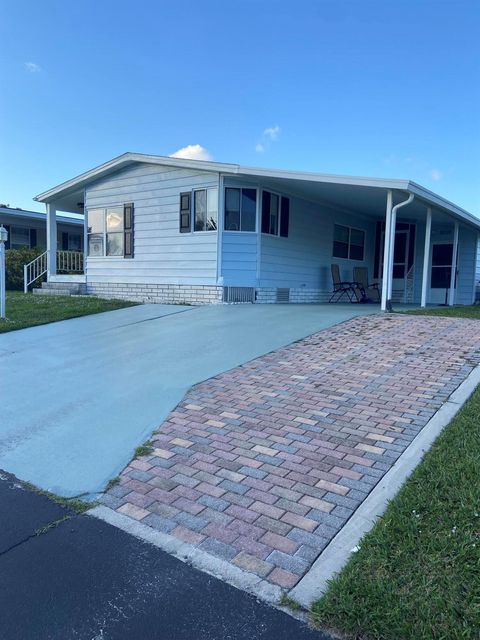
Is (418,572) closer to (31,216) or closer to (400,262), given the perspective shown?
(400,262)

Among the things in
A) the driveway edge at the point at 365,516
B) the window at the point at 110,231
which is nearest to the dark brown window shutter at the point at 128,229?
the window at the point at 110,231

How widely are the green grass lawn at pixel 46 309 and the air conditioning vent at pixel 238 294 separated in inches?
100.0

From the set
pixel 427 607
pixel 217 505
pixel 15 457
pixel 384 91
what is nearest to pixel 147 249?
pixel 384 91

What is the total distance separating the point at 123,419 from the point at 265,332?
4.06 m

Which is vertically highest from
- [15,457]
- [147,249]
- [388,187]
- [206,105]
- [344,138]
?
[206,105]

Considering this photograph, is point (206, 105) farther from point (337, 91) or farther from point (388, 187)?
point (388, 187)

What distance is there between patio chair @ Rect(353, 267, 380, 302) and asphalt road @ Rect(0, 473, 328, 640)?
14.0 m

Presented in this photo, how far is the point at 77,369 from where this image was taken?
6168mm

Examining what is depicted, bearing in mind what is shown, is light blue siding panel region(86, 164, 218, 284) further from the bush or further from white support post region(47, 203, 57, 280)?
the bush

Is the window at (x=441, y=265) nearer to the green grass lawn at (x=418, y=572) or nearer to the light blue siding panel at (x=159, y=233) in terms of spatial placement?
the light blue siding panel at (x=159, y=233)

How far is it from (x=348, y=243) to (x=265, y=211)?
4.63 meters

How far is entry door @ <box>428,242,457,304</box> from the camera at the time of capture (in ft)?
53.6

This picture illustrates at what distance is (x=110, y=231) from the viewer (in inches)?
570

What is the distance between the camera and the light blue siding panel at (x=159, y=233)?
40.4 ft
